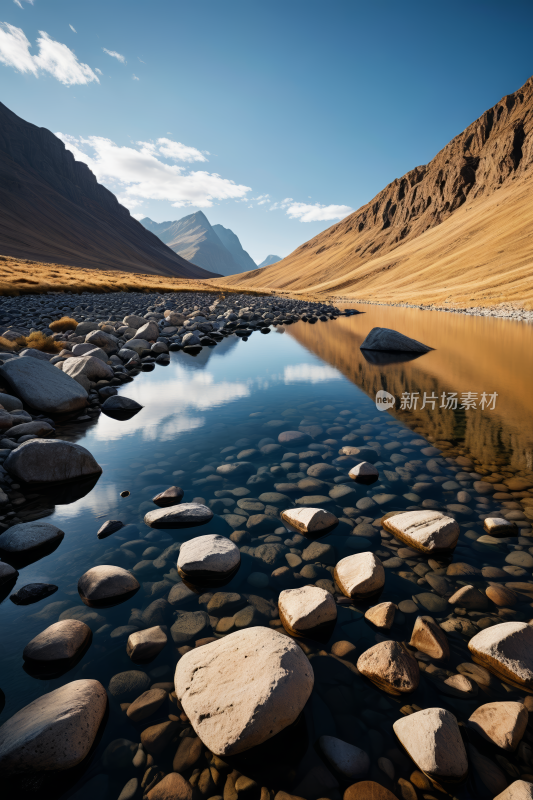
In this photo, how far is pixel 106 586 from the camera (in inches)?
123

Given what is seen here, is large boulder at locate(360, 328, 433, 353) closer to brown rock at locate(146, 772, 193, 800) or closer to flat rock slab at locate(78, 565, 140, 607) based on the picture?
flat rock slab at locate(78, 565, 140, 607)

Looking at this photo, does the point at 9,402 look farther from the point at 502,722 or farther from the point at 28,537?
the point at 502,722

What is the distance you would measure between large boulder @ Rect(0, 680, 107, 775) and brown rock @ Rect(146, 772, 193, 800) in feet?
1.49

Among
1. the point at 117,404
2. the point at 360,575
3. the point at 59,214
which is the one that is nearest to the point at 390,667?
the point at 360,575

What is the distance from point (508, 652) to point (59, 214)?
162675 millimetres

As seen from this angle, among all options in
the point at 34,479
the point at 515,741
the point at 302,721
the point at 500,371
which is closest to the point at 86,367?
the point at 34,479

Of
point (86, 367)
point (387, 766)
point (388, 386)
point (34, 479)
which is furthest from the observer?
point (388, 386)

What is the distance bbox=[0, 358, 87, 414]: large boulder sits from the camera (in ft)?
23.2

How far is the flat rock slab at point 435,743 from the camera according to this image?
6.28 feet

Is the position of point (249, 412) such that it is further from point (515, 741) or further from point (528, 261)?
point (528, 261)

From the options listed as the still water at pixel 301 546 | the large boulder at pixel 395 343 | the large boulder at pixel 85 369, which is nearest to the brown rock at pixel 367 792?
the still water at pixel 301 546

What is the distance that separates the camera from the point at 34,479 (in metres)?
4.71

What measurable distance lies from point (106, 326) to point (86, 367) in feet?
20.6

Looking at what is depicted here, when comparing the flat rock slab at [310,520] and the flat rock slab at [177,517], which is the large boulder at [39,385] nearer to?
the flat rock slab at [177,517]
